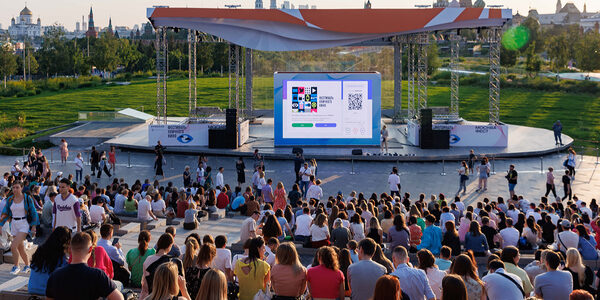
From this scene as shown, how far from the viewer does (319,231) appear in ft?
37.0

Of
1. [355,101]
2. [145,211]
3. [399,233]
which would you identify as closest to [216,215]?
[145,211]

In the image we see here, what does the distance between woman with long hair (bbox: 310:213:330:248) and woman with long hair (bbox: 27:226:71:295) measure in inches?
187

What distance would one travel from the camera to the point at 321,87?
30.2 metres

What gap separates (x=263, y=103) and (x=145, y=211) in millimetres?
26035

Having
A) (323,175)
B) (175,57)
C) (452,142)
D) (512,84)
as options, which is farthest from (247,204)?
(175,57)

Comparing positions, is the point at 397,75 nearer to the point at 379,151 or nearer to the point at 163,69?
the point at 379,151

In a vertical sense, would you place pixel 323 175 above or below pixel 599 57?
below

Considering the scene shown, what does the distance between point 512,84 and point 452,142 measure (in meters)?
40.6

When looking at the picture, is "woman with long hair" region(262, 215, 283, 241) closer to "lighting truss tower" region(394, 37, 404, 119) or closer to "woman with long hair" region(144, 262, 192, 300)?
"woman with long hair" region(144, 262, 192, 300)

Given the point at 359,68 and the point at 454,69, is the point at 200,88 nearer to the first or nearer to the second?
the point at 359,68

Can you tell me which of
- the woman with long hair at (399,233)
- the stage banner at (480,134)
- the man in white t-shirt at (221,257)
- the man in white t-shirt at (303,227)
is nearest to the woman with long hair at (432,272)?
the man in white t-shirt at (221,257)

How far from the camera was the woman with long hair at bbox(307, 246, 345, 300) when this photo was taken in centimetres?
732

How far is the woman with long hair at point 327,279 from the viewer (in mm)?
7324

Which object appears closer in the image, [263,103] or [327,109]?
[327,109]
